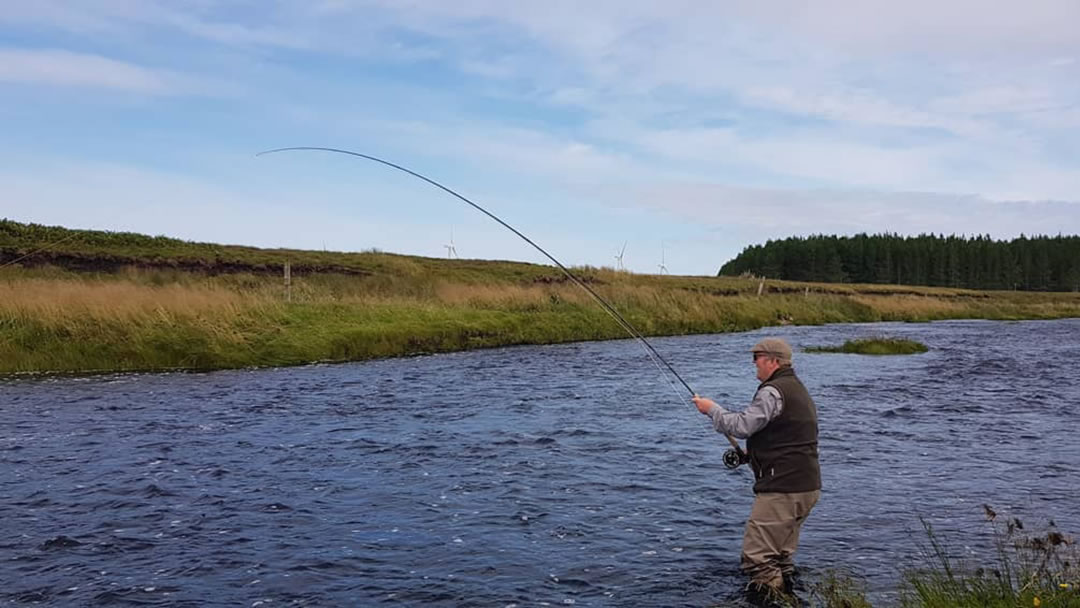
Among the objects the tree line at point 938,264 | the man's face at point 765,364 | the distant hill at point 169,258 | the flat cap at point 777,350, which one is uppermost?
the tree line at point 938,264

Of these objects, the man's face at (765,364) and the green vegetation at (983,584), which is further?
the man's face at (765,364)

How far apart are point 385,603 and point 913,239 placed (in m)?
173

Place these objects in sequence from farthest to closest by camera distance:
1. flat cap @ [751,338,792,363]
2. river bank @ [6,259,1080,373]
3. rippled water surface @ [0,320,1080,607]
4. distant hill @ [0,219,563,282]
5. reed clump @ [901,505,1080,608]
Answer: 1. distant hill @ [0,219,563,282]
2. river bank @ [6,259,1080,373]
3. rippled water surface @ [0,320,1080,607]
4. flat cap @ [751,338,792,363]
5. reed clump @ [901,505,1080,608]

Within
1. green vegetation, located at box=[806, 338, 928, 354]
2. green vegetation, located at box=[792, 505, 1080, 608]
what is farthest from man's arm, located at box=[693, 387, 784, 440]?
green vegetation, located at box=[806, 338, 928, 354]

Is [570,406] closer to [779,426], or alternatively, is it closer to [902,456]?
[902,456]

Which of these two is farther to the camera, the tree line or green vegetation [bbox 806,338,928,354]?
the tree line

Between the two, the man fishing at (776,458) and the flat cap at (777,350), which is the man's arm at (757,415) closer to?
the man fishing at (776,458)

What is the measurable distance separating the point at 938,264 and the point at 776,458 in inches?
5843

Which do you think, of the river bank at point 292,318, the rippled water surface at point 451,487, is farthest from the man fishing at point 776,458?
the river bank at point 292,318

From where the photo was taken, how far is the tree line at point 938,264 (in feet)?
452

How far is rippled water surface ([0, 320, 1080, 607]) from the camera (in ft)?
24.8

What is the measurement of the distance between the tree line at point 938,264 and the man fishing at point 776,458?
135396 millimetres

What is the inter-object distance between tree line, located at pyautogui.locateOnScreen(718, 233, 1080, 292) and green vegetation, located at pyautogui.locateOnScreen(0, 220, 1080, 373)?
286ft

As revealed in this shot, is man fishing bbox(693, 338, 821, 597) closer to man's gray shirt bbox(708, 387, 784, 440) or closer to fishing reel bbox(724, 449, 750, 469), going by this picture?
man's gray shirt bbox(708, 387, 784, 440)
